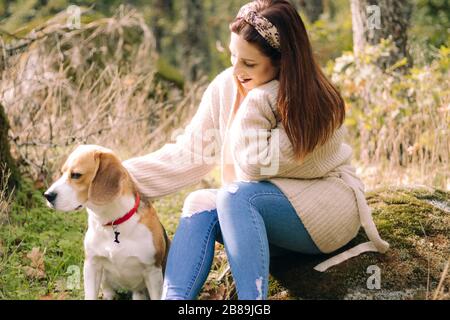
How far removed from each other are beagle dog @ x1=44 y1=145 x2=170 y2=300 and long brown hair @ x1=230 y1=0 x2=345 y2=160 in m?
0.82

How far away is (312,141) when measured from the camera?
307 centimetres

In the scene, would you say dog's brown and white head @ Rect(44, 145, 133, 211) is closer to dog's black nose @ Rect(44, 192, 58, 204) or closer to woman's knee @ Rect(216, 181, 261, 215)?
dog's black nose @ Rect(44, 192, 58, 204)

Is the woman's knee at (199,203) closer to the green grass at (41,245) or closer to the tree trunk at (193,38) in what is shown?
the green grass at (41,245)

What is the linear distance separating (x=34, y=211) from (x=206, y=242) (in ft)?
6.40

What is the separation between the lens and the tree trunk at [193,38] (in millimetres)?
12258

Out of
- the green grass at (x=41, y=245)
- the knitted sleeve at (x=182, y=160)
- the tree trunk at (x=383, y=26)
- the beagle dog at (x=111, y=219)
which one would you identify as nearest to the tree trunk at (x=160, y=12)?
the tree trunk at (x=383, y=26)

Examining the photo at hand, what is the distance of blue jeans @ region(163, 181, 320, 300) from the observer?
112 inches

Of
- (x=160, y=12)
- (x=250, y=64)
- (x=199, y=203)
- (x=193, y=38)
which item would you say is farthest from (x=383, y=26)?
(x=160, y=12)

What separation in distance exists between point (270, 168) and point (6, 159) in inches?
85.8

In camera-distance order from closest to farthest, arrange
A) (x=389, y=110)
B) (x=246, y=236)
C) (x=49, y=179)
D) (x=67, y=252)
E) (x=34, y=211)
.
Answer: (x=246, y=236)
(x=67, y=252)
(x=34, y=211)
(x=49, y=179)
(x=389, y=110)

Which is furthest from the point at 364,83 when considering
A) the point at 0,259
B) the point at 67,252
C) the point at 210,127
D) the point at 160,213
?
the point at 0,259

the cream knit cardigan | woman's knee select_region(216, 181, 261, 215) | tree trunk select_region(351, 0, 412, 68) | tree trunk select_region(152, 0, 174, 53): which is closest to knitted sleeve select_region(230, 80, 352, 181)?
the cream knit cardigan

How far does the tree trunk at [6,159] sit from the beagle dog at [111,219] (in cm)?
138

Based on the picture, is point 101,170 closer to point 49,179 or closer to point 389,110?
Result: point 49,179
